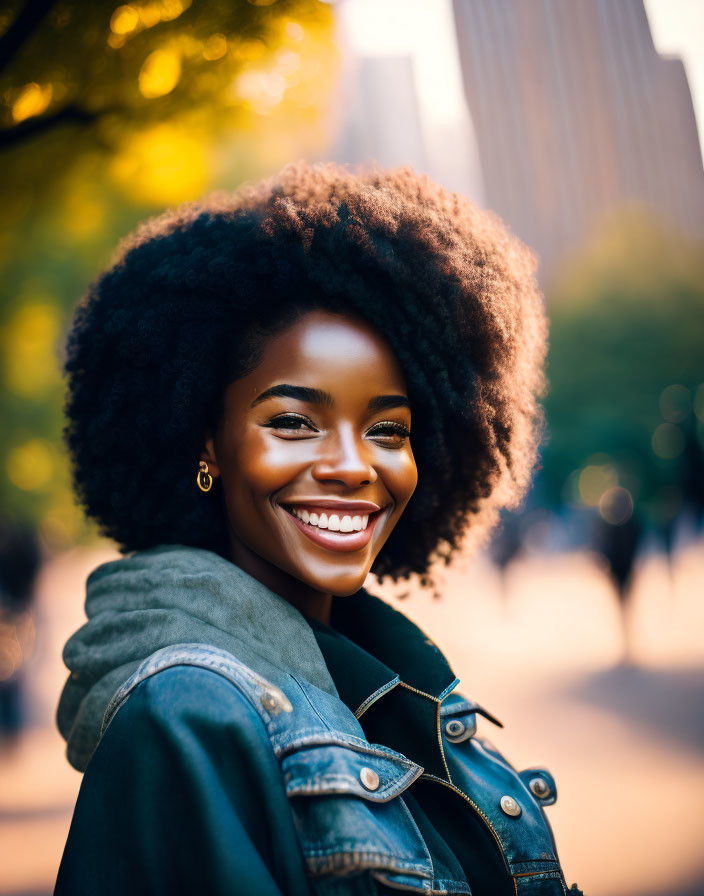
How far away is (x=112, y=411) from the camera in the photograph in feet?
7.63

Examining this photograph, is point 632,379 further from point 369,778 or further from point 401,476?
point 369,778

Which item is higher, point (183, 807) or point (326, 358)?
point (326, 358)

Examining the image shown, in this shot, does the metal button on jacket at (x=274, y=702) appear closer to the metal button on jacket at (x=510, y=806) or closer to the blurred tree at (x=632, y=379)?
the metal button on jacket at (x=510, y=806)

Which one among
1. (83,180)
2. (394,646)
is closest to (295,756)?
(394,646)

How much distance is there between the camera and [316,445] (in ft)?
6.64

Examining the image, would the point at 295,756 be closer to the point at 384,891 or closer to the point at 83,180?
the point at 384,891

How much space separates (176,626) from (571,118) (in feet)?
125

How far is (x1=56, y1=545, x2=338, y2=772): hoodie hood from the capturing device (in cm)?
183

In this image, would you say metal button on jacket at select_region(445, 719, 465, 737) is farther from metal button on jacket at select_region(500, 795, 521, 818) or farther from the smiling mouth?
the smiling mouth

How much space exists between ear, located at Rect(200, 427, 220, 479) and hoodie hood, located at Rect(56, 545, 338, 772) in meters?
0.26

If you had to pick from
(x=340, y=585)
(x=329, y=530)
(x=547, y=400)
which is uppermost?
(x=547, y=400)

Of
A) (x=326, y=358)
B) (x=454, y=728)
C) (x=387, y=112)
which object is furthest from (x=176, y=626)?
(x=387, y=112)

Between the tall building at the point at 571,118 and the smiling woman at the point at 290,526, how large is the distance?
18704mm

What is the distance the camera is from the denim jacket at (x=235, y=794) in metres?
1.50
